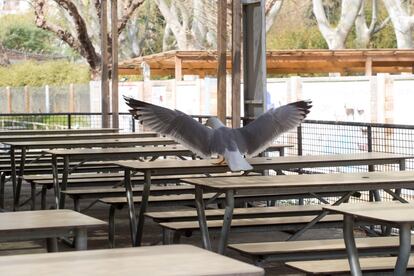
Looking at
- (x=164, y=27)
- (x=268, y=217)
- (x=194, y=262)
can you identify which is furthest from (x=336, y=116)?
(x=164, y=27)

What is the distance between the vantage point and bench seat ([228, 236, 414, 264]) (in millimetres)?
6148

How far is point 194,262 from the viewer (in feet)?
12.7

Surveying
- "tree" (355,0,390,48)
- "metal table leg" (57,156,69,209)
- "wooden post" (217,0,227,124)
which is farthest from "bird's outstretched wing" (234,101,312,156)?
"tree" (355,0,390,48)

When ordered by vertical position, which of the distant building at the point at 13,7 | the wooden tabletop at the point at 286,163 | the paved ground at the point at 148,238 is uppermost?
the distant building at the point at 13,7

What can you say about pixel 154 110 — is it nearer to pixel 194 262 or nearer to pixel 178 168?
pixel 178 168

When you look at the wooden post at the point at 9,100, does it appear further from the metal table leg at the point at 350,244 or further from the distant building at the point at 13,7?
the distant building at the point at 13,7

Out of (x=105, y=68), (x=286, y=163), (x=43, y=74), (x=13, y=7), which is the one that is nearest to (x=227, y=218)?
(x=286, y=163)

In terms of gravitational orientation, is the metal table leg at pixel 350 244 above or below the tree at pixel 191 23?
below

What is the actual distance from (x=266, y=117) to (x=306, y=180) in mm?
1710

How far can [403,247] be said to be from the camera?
4.99 m

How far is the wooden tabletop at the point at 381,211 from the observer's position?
488 cm

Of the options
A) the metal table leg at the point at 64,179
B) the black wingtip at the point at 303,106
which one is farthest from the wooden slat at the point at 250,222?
the metal table leg at the point at 64,179

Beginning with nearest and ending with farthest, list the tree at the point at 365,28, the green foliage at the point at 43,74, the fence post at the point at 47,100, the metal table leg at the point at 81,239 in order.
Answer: the metal table leg at the point at 81,239 < the fence post at the point at 47,100 < the tree at the point at 365,28 < the green foliage at the point at 43,74

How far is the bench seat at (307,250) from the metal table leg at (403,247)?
107 cm
